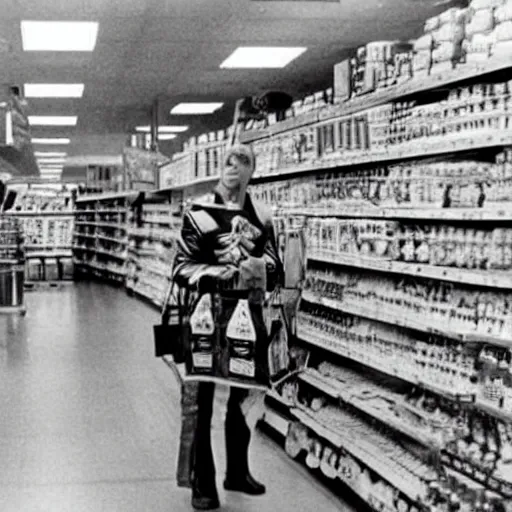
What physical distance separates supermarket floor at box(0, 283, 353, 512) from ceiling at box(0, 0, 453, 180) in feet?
11.4

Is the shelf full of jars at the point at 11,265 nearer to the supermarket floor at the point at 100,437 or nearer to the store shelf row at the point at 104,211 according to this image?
the supermarket floor at the point at 100,437

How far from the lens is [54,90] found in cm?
1416

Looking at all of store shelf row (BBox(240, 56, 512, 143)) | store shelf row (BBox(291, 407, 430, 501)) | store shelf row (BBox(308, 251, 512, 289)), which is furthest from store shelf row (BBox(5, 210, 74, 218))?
store shelf row (BBox(308, 251, 512, 289))

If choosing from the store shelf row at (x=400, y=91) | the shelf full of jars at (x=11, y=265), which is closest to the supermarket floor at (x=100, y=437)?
the store shelf row at (x=400, y=91)

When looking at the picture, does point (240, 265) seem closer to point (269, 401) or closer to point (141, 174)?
point (269, 401)

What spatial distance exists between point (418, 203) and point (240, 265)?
0.91 m

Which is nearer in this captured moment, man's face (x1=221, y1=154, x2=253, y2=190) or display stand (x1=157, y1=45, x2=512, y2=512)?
display stand (x1=157, y1=45, x2=512, y2=512)

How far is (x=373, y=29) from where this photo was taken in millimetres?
9727

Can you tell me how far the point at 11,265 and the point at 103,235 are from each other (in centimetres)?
707

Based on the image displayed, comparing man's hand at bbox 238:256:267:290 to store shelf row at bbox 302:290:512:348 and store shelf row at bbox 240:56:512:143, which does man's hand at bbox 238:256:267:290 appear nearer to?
store shelf row at bbox 302:290:512:348

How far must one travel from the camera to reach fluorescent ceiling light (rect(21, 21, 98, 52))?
9.38m

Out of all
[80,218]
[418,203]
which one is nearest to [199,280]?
[418,203]

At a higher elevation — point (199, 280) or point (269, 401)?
point (199, 280)

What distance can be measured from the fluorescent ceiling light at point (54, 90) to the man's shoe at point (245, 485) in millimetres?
10023
